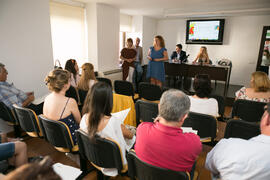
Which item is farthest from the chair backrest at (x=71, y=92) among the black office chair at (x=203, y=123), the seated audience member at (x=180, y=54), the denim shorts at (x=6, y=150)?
the seated audience member at (x=180, y=54)

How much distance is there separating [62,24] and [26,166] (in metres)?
4.56

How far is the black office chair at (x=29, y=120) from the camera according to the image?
204cm

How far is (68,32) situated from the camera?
4.63m

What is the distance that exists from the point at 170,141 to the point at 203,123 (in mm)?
1042

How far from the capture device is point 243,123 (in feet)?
5.47

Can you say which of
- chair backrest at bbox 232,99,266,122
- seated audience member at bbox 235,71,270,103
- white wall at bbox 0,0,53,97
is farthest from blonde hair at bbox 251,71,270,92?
white wall at bbox 0,0,53,97

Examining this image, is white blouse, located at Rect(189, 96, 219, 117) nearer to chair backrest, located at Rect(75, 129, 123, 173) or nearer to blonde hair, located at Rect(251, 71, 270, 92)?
blonde hair, located at Rect(251, 71, 270, 92)

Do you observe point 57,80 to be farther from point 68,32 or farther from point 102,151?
point 68,32

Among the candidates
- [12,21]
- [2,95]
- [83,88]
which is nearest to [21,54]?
[12,21]

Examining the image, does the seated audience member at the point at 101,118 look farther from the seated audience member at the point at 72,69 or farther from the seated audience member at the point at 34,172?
the seated audience member at the point at 72,69

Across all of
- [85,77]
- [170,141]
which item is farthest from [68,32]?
[170,141]

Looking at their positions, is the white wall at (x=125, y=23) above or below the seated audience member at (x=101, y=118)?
above

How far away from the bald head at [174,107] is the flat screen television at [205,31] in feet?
22.8

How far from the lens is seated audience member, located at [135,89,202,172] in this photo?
111 centimetres
